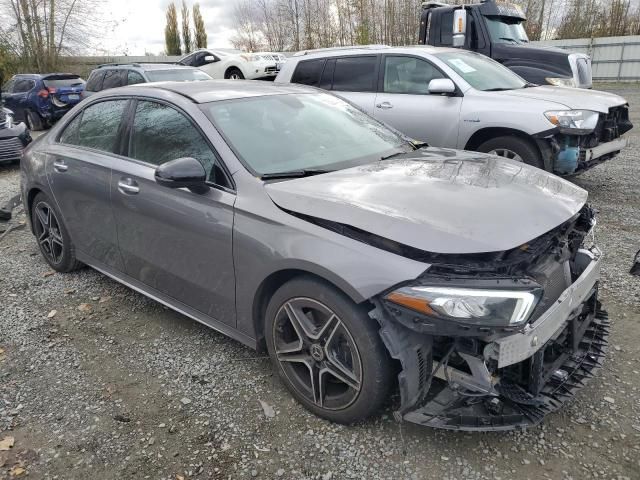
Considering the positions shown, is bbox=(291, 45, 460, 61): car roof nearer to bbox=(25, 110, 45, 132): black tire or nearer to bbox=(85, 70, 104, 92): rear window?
bbox=(85, 70, 104, 92): rear window

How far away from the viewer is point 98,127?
159 inches

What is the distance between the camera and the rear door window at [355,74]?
23.2 ft

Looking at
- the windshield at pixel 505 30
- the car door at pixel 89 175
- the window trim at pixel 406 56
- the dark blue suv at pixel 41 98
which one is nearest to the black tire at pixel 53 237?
the car door at pixel 89 175

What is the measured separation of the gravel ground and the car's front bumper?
0.86ft

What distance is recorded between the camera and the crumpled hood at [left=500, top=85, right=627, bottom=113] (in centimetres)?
589

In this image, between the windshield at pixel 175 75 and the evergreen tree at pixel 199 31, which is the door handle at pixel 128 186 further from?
the evergreen tree at pixel 199 31

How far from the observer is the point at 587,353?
2723 mm

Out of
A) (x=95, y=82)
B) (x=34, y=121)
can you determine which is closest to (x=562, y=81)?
(x=95, y=82)

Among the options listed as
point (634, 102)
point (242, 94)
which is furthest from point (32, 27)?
point (242, 94)

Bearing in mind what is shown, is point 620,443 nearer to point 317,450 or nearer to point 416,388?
point 416,388

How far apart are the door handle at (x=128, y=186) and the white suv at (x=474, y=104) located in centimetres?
304

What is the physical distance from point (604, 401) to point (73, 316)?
3.56m

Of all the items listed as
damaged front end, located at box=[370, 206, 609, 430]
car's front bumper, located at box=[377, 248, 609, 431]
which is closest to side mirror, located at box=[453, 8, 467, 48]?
damaged front end, located at box=[370, 206, 609, 430]

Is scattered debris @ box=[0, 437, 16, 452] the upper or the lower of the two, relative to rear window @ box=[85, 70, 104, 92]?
lower
